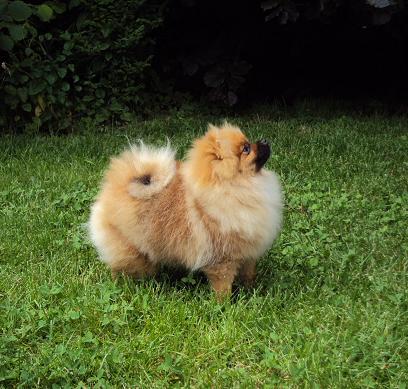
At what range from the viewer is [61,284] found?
3566 millimetres

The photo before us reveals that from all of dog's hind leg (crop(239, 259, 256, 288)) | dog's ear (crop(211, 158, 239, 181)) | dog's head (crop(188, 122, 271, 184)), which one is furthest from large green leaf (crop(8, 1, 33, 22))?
dog's hind leg (crop(239, 259, 256, 288))

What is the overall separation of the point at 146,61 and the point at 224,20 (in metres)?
1.13

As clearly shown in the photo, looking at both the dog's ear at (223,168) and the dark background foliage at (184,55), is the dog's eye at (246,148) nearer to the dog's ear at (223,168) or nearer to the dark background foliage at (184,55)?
the dog's ear at (223,168)

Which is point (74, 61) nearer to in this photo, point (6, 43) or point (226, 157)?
point (6, 43)

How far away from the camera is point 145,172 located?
10.9 ft

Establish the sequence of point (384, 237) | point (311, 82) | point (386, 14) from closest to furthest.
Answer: point (384, 237) < point (386, 14) < point (311, 82)

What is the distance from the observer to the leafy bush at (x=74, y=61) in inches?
261

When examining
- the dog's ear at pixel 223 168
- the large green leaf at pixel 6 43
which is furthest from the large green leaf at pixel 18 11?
the dog's ear at pixel 223 168

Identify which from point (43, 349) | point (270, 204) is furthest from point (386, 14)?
point (43, 349)

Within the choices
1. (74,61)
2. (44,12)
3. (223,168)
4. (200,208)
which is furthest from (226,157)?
(74,61)

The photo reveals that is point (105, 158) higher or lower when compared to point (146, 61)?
lower

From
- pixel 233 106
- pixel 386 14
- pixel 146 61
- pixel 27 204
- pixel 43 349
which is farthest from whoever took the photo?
pixel 233 106

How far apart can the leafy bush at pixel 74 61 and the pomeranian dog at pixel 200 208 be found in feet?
11.8

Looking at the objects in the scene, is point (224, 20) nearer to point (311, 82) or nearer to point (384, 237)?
point (311, 82)
